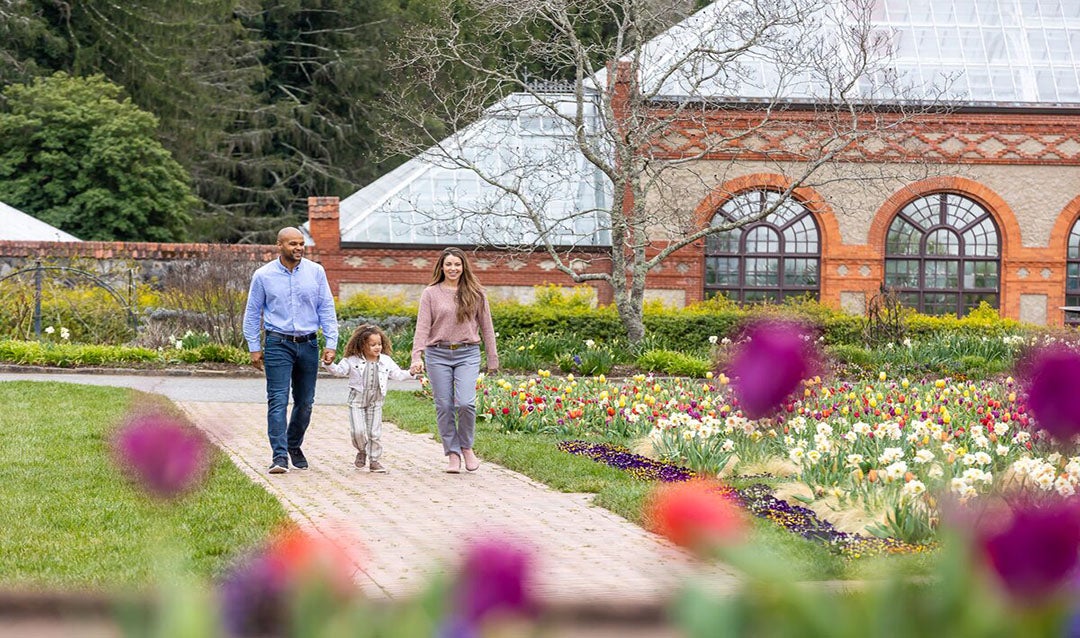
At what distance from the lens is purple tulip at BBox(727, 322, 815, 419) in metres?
1.63

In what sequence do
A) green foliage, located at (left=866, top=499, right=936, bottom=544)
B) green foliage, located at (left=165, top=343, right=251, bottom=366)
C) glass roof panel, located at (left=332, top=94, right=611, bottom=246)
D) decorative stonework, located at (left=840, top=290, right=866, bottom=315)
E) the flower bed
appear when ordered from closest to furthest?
green foliage, located at (left=866, top=499, right=936, bottom=544) → the flower bed → green foliage, located at (left=165, top=343, right=251, bottom=366) → glass roof panel, located at (left=332, top=94, right=611, bottom=246) → decorative stonework, located at (left=840, top=290, right=866, bottom=315)

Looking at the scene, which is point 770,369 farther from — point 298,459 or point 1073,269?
point 1073,269

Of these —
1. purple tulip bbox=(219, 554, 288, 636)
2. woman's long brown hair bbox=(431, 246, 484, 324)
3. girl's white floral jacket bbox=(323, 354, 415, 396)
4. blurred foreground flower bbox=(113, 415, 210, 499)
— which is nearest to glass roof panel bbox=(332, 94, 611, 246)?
girl's white floral jacket bbox=(323, 354, 415, 396)

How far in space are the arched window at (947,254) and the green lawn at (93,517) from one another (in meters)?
20.0

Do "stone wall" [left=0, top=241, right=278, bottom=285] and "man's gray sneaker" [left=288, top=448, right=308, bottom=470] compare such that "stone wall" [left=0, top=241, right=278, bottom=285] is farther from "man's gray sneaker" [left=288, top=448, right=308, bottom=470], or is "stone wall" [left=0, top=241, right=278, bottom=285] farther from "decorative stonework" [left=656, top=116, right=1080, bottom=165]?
"man's gray sneaker" [left=288, top=448, right=308, bottom=470]

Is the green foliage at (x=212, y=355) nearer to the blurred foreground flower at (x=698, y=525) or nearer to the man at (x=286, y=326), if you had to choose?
the man at (x=286, y=326)

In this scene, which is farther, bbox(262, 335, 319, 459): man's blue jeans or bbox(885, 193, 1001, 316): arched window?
bbox(885, 193, 1001, 316): arched window

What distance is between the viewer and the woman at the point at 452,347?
1036cm

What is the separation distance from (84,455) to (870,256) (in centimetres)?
2050

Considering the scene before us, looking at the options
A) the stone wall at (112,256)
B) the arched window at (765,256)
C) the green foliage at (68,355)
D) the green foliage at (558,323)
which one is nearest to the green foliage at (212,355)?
the green foliage at (68,355)

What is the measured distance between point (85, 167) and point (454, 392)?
25.2 metres

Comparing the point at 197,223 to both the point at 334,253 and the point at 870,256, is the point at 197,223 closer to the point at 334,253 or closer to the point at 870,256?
the point at 334,253

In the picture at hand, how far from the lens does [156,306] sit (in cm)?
2372

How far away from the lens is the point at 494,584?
4.00 feet
